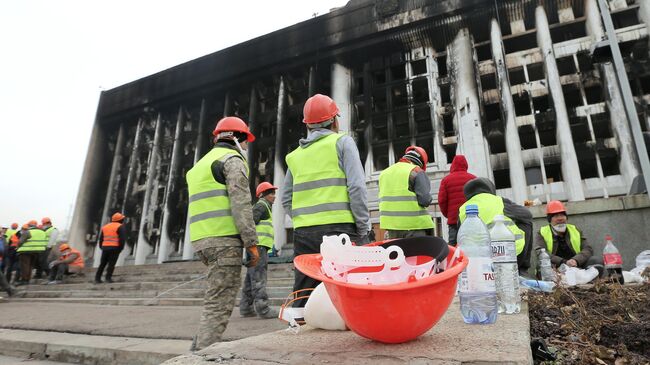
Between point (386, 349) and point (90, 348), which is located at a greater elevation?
point (386, 349)

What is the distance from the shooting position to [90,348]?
3.36 meters

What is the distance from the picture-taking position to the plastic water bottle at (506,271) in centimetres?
211

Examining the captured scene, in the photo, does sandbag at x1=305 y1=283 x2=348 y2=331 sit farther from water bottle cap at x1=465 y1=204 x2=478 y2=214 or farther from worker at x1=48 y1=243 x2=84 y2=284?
worker at x1=48 y1=243 x2=84 y2=284

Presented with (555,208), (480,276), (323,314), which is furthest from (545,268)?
(323,314)

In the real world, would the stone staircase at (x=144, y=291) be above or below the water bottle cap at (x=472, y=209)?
below

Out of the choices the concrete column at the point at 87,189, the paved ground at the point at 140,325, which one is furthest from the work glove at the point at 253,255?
the concrete column at the point at 87,189

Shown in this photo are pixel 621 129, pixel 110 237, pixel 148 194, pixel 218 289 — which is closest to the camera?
pixel 218 289

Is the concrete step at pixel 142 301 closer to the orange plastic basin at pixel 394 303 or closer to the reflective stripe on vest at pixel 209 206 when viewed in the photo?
the reflective stripe on vest at pixel 209 206

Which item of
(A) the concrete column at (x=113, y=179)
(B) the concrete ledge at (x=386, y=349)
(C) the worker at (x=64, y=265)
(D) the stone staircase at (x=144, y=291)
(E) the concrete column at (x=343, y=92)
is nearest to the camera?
(B) the concrete ledge at (x=386, y=349)

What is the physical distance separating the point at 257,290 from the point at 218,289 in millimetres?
2283

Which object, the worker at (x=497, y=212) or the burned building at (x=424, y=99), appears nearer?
the worker at (x=497, y=212)

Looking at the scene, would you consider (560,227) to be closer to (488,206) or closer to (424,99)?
(488,206)

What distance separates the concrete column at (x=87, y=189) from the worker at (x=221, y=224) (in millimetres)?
29633

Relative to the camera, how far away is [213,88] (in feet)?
84.2
